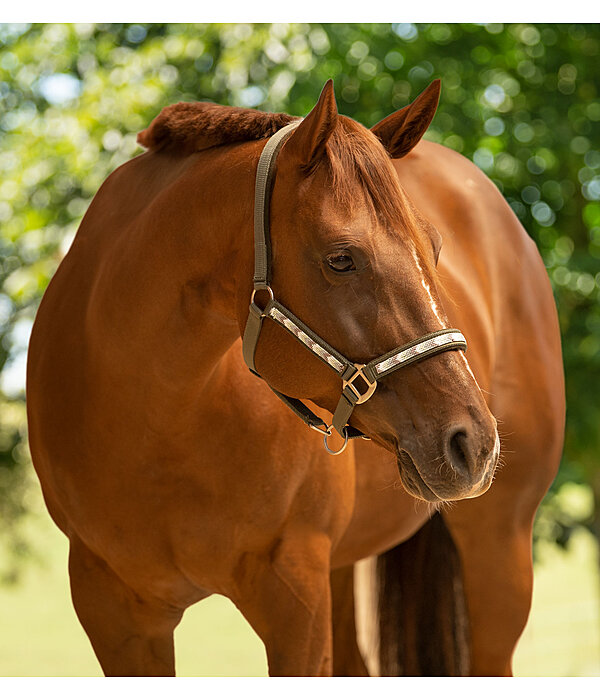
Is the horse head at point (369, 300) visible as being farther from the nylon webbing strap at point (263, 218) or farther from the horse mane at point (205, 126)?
the horse mane at point (205, 126)

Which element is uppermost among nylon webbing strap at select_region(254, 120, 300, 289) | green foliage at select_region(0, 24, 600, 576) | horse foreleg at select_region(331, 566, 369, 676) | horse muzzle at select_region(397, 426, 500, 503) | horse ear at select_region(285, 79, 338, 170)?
horse ear at select_region(285, 79, 338, 170)

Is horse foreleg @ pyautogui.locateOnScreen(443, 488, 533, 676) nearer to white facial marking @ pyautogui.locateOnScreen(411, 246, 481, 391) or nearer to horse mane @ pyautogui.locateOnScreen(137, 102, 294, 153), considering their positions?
white facial marking @ pyautogui.locateOnScreen(411, 246, 481, 391)

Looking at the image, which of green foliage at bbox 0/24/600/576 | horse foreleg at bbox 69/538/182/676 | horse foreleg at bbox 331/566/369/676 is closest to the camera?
horse foreleg at bbox 69/538/182/676

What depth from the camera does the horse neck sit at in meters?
1.82

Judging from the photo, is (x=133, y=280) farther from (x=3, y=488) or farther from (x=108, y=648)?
(x=3, y=488)

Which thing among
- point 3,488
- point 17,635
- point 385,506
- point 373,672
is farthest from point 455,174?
point 17,635

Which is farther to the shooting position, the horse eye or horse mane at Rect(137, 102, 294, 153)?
horse mane at Rect(137, 102, 294, 153)

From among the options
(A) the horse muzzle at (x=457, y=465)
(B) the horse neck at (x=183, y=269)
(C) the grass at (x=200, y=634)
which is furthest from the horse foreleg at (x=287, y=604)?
(C) the grass at (x=200, y=634)

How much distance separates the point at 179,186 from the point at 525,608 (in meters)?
1.95

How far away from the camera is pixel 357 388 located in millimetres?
1623

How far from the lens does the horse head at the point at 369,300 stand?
156 cm

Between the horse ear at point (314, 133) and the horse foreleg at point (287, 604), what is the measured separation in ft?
3.16

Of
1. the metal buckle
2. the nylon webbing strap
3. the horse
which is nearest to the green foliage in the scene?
the horse

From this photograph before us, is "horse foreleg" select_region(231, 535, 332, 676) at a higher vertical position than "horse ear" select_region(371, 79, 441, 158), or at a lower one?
lower
